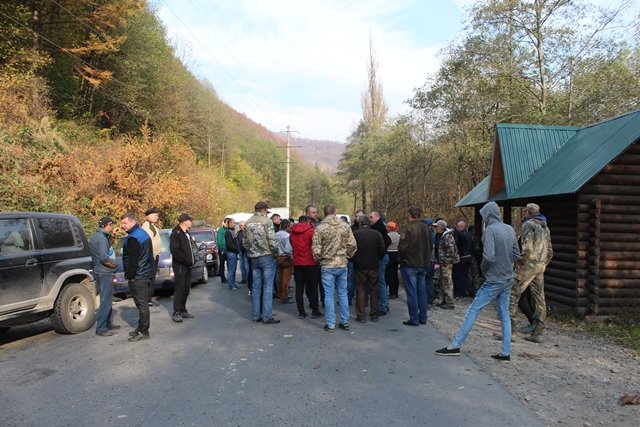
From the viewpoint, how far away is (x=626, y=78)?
787 inches

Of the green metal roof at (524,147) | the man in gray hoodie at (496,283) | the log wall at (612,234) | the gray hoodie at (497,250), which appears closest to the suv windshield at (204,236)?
the green metal roof at (524,147)

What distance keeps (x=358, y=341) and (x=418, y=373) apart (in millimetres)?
1638

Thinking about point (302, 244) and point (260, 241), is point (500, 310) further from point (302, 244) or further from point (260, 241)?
point (260, 241)

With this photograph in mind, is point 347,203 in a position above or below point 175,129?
below

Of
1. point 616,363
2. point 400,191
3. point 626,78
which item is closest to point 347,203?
point 400,191

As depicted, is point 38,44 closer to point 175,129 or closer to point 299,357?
point 175,129

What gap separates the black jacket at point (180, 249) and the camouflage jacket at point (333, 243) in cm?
231

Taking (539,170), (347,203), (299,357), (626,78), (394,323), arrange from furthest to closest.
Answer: (347,203) → (626,78) → (539,170) → (394,323) → (299,357)

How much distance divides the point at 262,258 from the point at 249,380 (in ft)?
10.2

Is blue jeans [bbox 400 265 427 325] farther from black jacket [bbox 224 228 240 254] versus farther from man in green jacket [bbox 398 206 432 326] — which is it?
black jacket [bbox 224 228 240 254]

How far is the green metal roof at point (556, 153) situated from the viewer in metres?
9.09

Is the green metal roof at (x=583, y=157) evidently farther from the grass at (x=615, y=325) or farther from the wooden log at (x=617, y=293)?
the grass at (x=615, y=325)

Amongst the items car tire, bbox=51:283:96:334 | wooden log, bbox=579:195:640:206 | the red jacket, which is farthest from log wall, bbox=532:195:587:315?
car tire, bbox=51:283:96:334

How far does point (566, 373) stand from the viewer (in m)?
5.79
